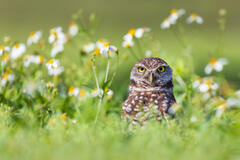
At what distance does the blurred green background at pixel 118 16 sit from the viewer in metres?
14.5

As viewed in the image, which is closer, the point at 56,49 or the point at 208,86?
the point at 208,86

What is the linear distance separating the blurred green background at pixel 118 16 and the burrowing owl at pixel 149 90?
341 inches

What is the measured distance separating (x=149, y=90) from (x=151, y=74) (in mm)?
135

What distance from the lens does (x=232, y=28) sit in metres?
16.3

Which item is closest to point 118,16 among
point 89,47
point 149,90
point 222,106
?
point 89,47

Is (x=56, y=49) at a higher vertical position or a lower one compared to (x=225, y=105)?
higher

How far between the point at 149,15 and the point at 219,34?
3.98 metres

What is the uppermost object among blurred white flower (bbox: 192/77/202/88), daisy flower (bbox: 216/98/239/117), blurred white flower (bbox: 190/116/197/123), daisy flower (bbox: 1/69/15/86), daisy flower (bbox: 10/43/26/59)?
daisy flower (bbox: 10/43/26/59)

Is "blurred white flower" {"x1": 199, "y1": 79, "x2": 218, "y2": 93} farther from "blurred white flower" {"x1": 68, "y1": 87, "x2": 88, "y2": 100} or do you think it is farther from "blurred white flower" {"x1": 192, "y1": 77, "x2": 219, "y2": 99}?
"blurred white flower" {"x1": 68, "y1": 87, "x2": 88, "y2": 100}

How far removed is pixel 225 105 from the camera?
3.01m

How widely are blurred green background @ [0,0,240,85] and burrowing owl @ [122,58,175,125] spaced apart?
8673 mm

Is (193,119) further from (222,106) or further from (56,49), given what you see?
(56,49)

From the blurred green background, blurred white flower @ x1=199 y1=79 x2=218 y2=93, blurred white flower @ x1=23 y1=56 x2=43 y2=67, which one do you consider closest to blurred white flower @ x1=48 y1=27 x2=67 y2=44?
blurred white flower @ x1=23 y1=56 x2=43 y2=67

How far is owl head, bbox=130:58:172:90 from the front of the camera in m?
3.66
